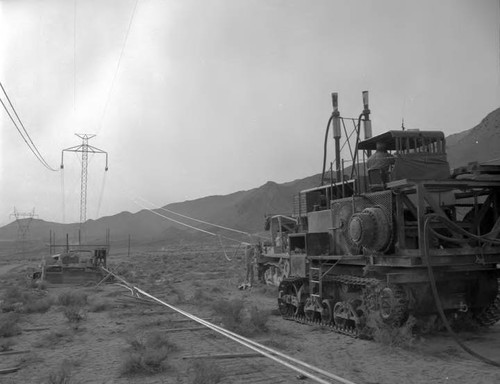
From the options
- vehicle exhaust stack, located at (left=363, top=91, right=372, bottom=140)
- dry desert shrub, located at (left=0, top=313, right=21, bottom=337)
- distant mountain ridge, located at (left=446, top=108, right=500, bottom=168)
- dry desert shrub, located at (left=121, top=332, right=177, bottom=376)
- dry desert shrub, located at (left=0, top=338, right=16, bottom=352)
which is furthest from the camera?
distant mountain ridge, located at (left=446, top=108, right=500, bottom=168)

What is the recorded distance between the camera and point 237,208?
130 m

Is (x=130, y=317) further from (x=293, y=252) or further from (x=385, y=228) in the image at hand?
(x=385, y=228)

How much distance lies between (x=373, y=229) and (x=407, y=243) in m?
0.74

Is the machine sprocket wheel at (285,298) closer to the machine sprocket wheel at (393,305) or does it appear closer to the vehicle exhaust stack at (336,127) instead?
the vehicle exhaust stack at (336,127)

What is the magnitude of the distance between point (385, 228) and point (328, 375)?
10.6ft

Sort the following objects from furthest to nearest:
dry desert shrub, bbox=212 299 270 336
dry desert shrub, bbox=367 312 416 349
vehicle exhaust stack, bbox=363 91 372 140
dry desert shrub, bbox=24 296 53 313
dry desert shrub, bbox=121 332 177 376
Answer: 1. dry desert shrub, bbox=24 296 53 313
2. vehicle exhaust stack, bbox=363 91 372 140
3. dry desert shrub, bbox=212 299 270 336
4. dry desert shrub, bbox=367 312 416 349
5. dry desert shrub, bbox=121 332 177 376

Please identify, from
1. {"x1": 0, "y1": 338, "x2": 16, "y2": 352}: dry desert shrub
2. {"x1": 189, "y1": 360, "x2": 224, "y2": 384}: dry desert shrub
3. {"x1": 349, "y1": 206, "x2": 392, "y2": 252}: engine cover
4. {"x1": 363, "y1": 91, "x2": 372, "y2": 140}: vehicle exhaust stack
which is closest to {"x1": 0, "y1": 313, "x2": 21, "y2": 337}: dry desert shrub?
{"x1": 0, "y1": 338, "x2": 16, "y2": 352}: dry desert shrub

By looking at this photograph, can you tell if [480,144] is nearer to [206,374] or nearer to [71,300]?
[71,300]

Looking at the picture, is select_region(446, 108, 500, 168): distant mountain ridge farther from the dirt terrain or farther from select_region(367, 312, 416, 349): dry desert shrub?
select_region(367, 312, 416, 349): dry desert shrub

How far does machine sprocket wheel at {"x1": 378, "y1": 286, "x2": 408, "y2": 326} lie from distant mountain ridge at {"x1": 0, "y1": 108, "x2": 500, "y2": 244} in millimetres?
37224

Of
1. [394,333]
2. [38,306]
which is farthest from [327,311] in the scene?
[38,306]

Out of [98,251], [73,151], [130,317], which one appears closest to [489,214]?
[130,317]

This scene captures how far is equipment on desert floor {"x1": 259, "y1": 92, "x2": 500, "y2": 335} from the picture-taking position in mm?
9076

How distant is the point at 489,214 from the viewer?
33.3 ft
